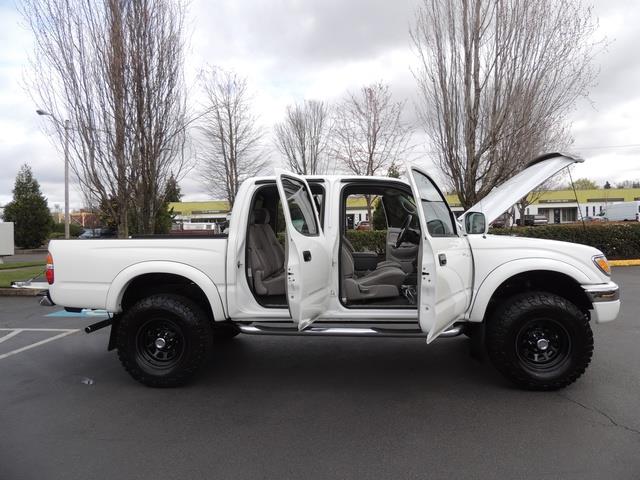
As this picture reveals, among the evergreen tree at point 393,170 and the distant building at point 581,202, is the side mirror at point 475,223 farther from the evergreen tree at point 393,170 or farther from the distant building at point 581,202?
the distant building at point 581,202

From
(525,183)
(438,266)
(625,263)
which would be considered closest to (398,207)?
(525,183)

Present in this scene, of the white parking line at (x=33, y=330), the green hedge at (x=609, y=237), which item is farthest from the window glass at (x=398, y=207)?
the green hedge at (x=609, y=237)

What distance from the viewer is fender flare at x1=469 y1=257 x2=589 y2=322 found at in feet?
14.1

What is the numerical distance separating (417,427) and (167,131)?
8.05m

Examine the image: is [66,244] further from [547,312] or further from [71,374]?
[547,312]

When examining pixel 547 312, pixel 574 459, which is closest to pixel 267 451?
pixel 574 459

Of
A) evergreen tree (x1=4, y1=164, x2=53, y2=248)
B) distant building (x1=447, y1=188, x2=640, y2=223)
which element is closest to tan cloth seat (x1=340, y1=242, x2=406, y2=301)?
evergreen tree (x1=4, y1=164, x2=53, y2=248)

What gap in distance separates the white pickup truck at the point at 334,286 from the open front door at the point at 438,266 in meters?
0.02

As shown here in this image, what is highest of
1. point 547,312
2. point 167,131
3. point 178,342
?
point 167,131

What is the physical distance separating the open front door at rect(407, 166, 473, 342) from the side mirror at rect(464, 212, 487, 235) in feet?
0.87

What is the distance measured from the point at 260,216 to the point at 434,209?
190 cm

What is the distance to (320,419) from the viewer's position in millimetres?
3859

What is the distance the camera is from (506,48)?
11.4 metres

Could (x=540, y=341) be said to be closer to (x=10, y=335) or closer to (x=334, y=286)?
(x=334, y=286)
